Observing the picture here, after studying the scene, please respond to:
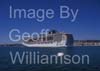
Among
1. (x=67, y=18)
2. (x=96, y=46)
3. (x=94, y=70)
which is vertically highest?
(x=67, y=18)

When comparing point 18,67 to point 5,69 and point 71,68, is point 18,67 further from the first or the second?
point 71,68

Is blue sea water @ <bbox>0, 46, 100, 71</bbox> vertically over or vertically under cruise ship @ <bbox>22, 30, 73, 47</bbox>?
under

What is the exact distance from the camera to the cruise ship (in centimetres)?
305

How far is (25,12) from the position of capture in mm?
3020

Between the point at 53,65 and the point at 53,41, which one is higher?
the point at 53,41

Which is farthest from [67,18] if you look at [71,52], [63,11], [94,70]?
[94,70]

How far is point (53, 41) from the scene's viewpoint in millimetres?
3121

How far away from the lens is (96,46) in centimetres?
306

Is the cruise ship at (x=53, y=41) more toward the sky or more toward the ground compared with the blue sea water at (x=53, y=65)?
more toward the sky

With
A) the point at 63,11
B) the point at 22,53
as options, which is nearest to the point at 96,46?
the point at 63,11

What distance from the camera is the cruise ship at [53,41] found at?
3.05 m

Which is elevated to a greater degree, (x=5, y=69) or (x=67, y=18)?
(x=67, y=18)

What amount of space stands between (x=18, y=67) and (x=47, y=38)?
1.08 feet

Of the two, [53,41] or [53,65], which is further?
[53,41]
